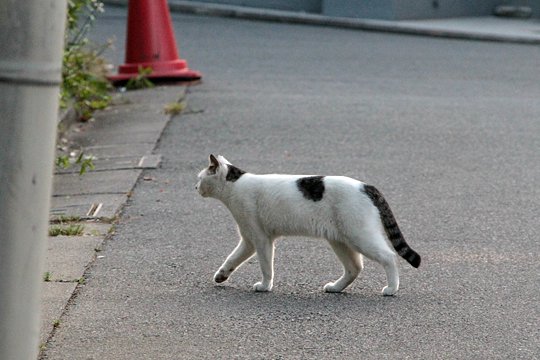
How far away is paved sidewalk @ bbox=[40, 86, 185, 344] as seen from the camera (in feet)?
17.2

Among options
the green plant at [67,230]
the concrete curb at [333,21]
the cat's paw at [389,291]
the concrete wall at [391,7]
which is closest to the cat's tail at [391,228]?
the cat's paw at [389,291]

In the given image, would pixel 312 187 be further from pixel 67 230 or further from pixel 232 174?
pixel 67 230

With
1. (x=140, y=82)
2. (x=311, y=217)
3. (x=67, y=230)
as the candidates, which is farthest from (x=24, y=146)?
(x=140, y=82)

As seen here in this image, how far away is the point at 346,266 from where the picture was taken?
514cm

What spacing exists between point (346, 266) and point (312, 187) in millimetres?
404

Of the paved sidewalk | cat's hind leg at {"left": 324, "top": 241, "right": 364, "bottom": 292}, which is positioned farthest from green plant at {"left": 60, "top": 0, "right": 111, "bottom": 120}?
cat's hind leg at {"left": 324, "top": 241, "right": 364, "bottom": 292}

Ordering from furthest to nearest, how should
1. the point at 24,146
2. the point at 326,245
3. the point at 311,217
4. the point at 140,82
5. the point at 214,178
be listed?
1. the point at 140,82
2. the point at 326,245
3. the point at 214,178
4. the point at 311,217
5. the point at 24,146

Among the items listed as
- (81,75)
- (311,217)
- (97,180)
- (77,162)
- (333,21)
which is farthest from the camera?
(333,21)

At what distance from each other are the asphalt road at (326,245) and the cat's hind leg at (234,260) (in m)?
0.08

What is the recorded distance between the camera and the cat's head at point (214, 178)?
533 cm

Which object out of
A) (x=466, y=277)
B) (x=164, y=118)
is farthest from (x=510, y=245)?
(x=164, y=118)

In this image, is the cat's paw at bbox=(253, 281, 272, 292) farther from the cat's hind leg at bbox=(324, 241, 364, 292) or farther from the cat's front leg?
the cat's hind leg at bbox=(324, 241, 364, 292)

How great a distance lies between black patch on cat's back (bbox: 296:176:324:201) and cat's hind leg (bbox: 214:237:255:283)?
377 millimetres

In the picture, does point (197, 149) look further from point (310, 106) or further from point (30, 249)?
point (30, 249)
